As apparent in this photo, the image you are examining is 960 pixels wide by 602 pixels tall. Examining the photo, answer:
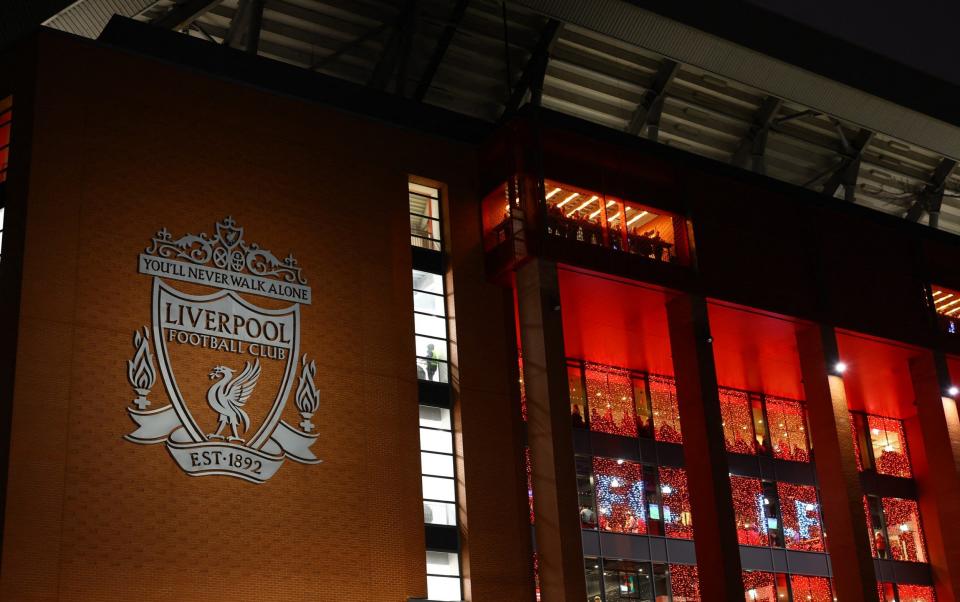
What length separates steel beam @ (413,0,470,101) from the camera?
126 ft

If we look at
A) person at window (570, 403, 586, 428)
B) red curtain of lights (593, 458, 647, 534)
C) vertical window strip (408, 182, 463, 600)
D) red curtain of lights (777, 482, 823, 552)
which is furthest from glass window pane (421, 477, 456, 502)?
red curtain of lights (777, 482, 823, 552)

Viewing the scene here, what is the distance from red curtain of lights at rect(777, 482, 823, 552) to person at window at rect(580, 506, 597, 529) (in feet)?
28.9

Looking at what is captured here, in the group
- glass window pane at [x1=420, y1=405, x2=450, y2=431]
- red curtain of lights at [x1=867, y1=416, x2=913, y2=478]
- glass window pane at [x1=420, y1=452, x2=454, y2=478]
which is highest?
red curtain of lights at [x1=867, y1=416, x2=913, y2=478]

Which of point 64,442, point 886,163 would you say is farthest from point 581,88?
point 64,442

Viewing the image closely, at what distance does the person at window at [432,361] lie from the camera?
30.2 meters

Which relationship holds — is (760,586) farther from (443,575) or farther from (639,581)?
(443,575)

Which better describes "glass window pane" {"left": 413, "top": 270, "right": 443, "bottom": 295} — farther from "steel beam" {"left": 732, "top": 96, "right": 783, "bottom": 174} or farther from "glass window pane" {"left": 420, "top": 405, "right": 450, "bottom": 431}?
"steel beam" {"left": 732, "top": 96, "right": 783, "bottom": 174}

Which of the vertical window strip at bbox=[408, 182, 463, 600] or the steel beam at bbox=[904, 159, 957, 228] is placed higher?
the steel beam at bbox=[904, 159, 957, 228]

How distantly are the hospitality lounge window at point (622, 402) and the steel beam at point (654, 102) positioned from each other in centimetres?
984

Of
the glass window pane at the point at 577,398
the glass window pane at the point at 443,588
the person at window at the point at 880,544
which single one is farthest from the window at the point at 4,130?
the person at window at the point at 880,544

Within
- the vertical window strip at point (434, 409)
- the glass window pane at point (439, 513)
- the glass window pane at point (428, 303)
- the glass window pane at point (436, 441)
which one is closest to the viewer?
the vertical window strip at point (434, 409)

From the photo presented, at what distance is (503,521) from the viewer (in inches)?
1142

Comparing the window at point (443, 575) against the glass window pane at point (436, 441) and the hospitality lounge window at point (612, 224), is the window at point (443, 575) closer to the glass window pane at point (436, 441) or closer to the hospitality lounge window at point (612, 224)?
the glass window pane at point (436, 441)

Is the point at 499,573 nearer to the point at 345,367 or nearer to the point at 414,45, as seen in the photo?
the point at 345,367
